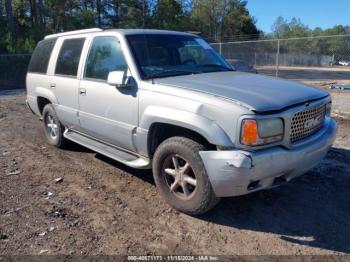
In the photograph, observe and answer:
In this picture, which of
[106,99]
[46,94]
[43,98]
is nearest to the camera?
[106,99]

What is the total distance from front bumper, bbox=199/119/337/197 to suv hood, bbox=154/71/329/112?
0.42m

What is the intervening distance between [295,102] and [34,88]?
4723mm

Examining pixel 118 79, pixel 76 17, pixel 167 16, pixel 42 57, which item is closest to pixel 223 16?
pixel 167 16

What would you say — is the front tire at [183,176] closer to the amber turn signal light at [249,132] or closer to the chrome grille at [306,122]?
the amber turn signal light at [249,132]

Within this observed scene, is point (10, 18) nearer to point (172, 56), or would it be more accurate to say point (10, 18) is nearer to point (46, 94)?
point (46, 94)

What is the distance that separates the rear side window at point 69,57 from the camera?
17.5 ft

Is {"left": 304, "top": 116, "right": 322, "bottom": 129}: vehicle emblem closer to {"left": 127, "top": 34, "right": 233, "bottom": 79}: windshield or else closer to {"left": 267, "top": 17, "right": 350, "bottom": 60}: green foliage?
{"left": 127, "top": 34, "right": 233, "bottom": 79}: windshield

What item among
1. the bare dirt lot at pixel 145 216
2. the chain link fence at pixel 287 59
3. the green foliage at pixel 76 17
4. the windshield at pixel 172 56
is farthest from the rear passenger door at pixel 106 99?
the green foliage at pixel 76 17

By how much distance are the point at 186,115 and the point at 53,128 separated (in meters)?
3.59

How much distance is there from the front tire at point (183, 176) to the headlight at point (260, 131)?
49 cm

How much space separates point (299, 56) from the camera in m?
34.6

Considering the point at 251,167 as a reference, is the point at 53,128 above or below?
below

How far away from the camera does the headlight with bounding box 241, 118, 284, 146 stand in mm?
3293

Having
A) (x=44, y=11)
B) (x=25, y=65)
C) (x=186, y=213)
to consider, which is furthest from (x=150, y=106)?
(x=44, y=11)
